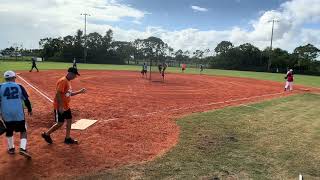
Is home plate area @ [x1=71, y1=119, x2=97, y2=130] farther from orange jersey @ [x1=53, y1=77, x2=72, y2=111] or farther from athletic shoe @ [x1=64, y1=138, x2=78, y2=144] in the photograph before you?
orange jersey @ [x1=53, y1=77, x2=72, y2=111]

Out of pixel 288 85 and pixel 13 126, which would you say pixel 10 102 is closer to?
pixel 13 126

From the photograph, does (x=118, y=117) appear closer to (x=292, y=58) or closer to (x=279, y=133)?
(x=279, y=133)

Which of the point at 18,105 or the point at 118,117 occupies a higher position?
the point at 18,105

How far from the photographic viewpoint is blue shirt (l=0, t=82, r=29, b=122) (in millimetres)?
7992

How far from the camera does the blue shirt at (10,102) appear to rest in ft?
Result: 26.2

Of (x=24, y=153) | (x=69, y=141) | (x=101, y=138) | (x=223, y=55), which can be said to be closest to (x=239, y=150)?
(x=101, y=138)

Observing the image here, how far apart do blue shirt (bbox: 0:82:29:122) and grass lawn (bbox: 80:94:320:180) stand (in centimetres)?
223

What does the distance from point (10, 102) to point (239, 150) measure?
18.4 ft

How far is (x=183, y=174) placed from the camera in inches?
305

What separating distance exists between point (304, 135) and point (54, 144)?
744 cm

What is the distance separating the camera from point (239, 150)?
9.71 meters

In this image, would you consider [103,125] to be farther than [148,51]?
No

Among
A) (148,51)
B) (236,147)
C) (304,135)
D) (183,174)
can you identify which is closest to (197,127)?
(236,147)

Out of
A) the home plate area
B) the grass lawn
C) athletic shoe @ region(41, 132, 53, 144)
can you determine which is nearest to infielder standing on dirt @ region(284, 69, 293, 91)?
the grass lawn
